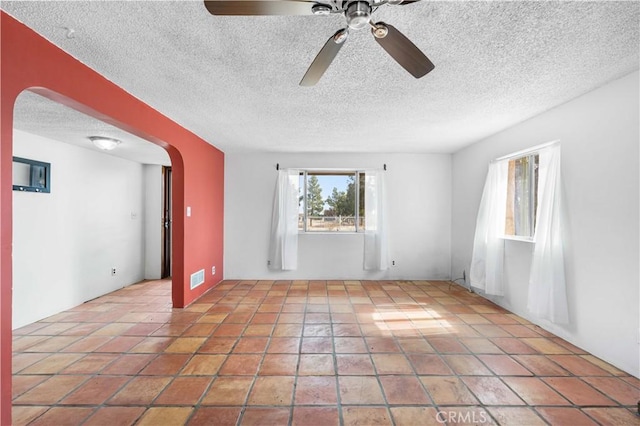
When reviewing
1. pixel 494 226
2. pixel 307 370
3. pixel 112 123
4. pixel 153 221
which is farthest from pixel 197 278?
pixel 494 226

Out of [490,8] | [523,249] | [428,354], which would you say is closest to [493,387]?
[428,354]

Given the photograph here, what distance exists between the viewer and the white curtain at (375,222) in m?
4.91

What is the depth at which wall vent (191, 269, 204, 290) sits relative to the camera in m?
3.85

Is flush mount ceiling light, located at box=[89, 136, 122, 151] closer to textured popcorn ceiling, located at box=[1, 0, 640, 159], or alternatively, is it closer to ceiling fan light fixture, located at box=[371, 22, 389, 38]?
textured popcorn ceiling, located at box=[1, 0, 640, 159]

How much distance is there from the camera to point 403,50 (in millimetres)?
1469

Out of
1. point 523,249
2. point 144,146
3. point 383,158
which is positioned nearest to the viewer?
point 523,249

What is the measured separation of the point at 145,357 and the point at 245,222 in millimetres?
2918

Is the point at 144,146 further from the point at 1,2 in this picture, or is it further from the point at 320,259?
the point at 320,259

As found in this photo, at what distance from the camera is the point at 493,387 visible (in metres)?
2.00

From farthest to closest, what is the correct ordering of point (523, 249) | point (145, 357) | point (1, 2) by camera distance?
point (523, 249)
point (145, 357)
point (1, 2)

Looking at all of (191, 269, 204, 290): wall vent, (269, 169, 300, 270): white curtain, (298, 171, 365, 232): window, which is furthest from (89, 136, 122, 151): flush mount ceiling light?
(298, 171, 365, 232): window

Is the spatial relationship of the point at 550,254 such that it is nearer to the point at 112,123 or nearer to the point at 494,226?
the point at 494,226

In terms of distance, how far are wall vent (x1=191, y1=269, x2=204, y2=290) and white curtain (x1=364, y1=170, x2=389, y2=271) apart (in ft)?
8.89

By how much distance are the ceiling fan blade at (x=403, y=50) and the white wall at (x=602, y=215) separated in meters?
1.88
